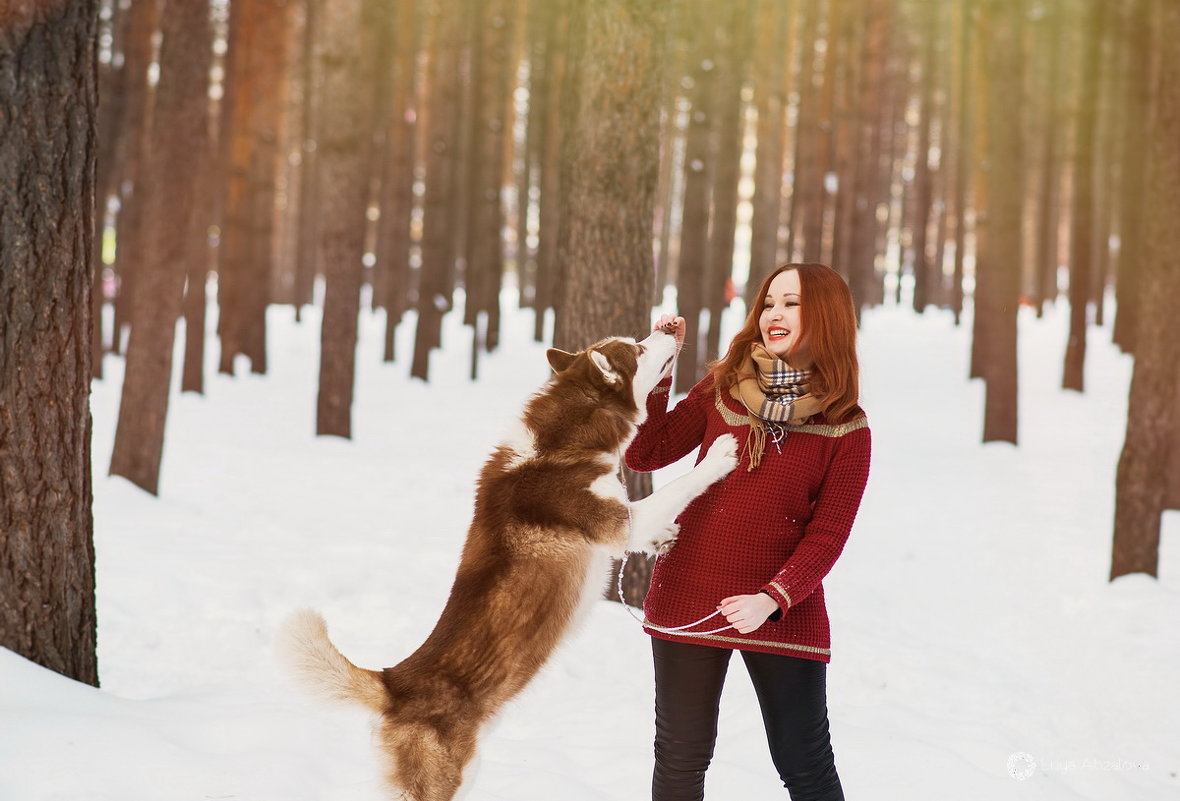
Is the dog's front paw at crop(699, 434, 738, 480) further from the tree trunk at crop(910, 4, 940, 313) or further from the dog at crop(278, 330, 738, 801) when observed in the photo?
the tree trunk at crop(910, 4, 940, 313)

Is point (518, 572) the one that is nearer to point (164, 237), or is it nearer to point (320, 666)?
point (320, 666)

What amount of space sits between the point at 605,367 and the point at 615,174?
2.95 metres

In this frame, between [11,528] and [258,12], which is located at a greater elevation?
[258,12]

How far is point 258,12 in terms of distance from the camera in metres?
18.3

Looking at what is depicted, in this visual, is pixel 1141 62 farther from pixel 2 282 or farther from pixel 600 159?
pixel 2 282

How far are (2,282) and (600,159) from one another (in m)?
3.53

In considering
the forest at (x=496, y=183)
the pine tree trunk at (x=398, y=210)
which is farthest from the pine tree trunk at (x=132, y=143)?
the pine tree trunk at (x=398, y=210)

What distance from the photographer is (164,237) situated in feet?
30.8

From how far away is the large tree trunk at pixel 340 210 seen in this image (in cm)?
1260

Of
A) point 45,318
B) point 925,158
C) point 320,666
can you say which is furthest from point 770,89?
point 320,666

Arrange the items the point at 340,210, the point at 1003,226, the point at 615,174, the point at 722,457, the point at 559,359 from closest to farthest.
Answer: the point at 722,457 < the point at 559,359 < the point at 615,174 < the point at 340,210 < the point at 1003,226

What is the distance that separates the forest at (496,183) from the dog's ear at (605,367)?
2281 millimetres

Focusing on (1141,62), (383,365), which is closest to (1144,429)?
(1141,62)

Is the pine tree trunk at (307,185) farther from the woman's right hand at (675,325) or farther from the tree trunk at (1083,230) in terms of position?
the woman's right hand at (675,325)
